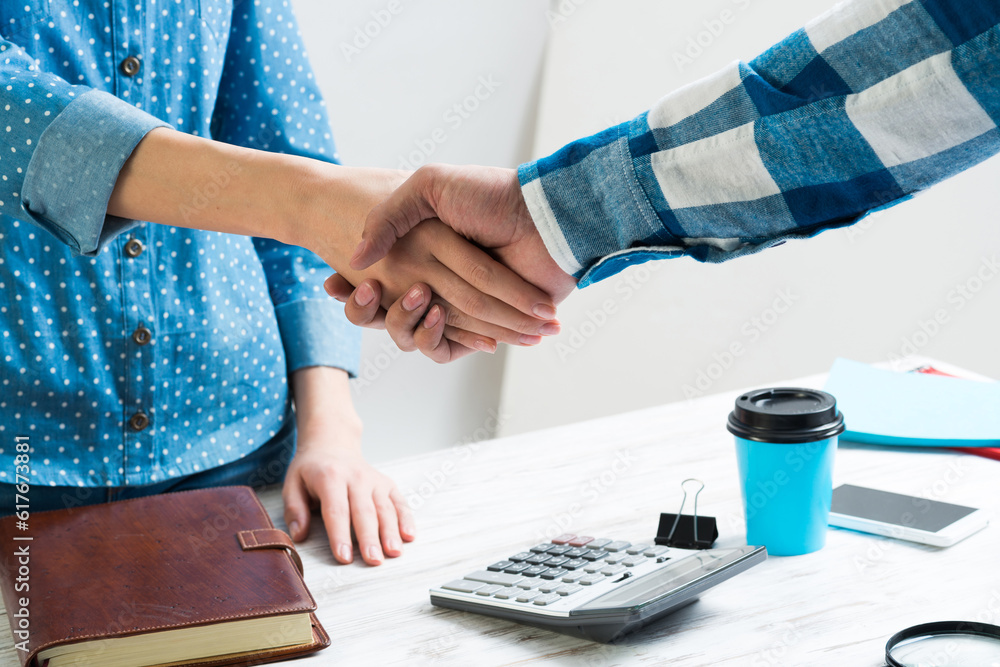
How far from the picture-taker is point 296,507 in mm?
908

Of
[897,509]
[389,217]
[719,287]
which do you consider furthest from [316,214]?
[719,287]

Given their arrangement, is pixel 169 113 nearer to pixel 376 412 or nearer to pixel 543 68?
pixel 376 412

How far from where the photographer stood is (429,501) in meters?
0.96

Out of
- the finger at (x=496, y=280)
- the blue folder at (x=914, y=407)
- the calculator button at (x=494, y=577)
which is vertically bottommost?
→ the calculator button at (x=494, y=577)

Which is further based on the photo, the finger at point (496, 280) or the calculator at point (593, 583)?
the finger at point (496, 280)

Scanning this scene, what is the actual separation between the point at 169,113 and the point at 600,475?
25.5 inches

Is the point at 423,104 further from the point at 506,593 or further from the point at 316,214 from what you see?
the point at 506,593

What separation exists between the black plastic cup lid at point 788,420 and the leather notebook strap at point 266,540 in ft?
1.33

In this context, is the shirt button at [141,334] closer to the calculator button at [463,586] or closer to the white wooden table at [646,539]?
the white wooden table at [646,539]

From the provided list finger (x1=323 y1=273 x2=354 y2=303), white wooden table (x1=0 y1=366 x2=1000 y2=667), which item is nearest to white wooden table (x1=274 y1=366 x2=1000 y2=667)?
white wooden table (x1=0 y1=366 x2=1000 y2=667)

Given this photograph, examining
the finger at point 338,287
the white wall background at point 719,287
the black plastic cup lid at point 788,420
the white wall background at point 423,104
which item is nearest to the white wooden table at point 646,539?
the black plastic cup lid at point 788,420

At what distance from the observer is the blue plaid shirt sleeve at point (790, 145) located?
63 centimetres

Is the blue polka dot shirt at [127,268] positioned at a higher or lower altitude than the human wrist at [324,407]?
higher

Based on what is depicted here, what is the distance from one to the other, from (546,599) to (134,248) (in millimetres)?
602
